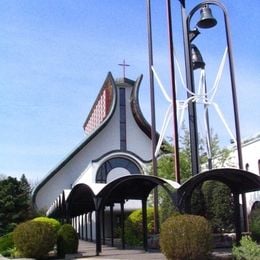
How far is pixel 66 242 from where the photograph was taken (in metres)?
21.4

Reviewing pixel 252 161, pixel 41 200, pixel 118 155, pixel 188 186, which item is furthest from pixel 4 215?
pixel 188 186

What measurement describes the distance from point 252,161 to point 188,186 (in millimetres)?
18324

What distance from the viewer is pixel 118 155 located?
4450 centimetres

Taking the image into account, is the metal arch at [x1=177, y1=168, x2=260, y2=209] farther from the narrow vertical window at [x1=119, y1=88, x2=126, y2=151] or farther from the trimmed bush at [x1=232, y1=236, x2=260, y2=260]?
the narrow vertical window at [x1=119, y1=88, x2=126, y2=151]

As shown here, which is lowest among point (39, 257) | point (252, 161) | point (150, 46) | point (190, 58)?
point (39, 257)

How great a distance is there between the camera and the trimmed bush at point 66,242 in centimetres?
2131

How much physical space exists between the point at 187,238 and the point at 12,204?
30.3 m

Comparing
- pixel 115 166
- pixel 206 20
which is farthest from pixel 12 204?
pixel 206 20

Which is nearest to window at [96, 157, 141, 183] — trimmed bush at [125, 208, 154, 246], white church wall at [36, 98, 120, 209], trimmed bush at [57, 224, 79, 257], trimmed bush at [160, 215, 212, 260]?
white church wall at [36, 98, 120, 209]

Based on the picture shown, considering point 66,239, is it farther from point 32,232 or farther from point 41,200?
point 41,200

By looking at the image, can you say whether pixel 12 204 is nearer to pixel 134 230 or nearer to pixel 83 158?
pixel 83 158

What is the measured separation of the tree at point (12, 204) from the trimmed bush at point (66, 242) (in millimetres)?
20963

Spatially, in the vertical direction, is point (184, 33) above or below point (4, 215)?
above

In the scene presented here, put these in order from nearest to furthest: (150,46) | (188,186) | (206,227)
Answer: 1. (206,227)
2. (188,186)
3. (150,46)
